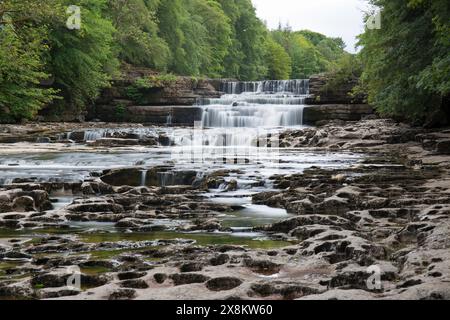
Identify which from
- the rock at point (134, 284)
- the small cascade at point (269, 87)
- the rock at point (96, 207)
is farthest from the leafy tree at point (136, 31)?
the rock at point (134, 284)

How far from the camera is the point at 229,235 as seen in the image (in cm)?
762

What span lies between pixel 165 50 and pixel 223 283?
41.4m

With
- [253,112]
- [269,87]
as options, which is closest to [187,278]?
[253,112]

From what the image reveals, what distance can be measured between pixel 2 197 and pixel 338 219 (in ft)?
18.9

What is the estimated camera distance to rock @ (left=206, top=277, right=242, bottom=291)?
4961 mm

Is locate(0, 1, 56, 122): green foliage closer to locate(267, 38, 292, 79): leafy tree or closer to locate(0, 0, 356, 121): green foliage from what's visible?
locate(0, 0, 356, 121): green foliage

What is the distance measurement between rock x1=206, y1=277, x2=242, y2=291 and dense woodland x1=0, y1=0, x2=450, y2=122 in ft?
29.4

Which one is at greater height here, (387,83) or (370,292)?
(387,83)

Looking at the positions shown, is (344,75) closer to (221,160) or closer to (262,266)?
(221,160)

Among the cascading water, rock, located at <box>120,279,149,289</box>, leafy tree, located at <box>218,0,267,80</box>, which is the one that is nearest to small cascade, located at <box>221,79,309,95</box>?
the cascading water
